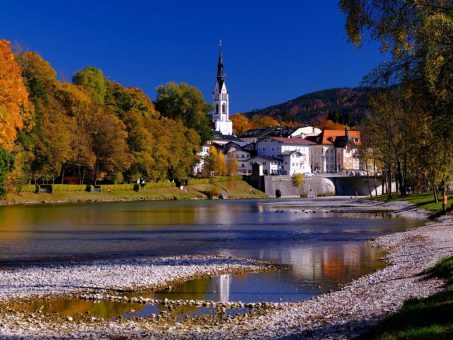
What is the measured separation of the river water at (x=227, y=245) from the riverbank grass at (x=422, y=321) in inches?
236

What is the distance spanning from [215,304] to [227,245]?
18.3 m

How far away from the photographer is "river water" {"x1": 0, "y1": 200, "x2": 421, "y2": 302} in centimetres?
2161

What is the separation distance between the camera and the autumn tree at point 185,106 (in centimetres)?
14225

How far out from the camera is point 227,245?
36375 millimetres

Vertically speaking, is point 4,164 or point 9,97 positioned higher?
point 9,97

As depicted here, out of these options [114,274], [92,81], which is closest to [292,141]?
[92,81]

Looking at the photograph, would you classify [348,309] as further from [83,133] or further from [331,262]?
[83,133]

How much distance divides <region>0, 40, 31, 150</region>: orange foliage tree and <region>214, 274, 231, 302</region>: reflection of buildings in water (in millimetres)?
35157

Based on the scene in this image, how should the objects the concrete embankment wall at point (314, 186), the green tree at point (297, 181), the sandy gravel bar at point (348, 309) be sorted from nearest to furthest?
the sandy gravel bar at point (348, 309) → the concrete embankment wall at point (314, 186) → the green tree at point (297, 181)

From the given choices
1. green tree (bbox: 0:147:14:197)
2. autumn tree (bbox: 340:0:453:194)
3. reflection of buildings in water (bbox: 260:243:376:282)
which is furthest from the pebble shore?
green tree (bbox: 0:147:14:197)

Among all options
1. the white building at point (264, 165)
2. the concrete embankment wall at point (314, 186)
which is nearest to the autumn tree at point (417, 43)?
the concrete embankment wall at point (314, 186)

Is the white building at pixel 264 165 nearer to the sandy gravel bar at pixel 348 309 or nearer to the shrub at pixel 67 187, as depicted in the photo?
the shrub at pixel 67 187

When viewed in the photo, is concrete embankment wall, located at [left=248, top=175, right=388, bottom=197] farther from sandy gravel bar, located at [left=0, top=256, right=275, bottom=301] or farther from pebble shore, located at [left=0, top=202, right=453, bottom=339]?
sandy gravel bar, located at [left=0, top=256, right=275, bottom=301]

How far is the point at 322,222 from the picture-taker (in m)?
54.5
